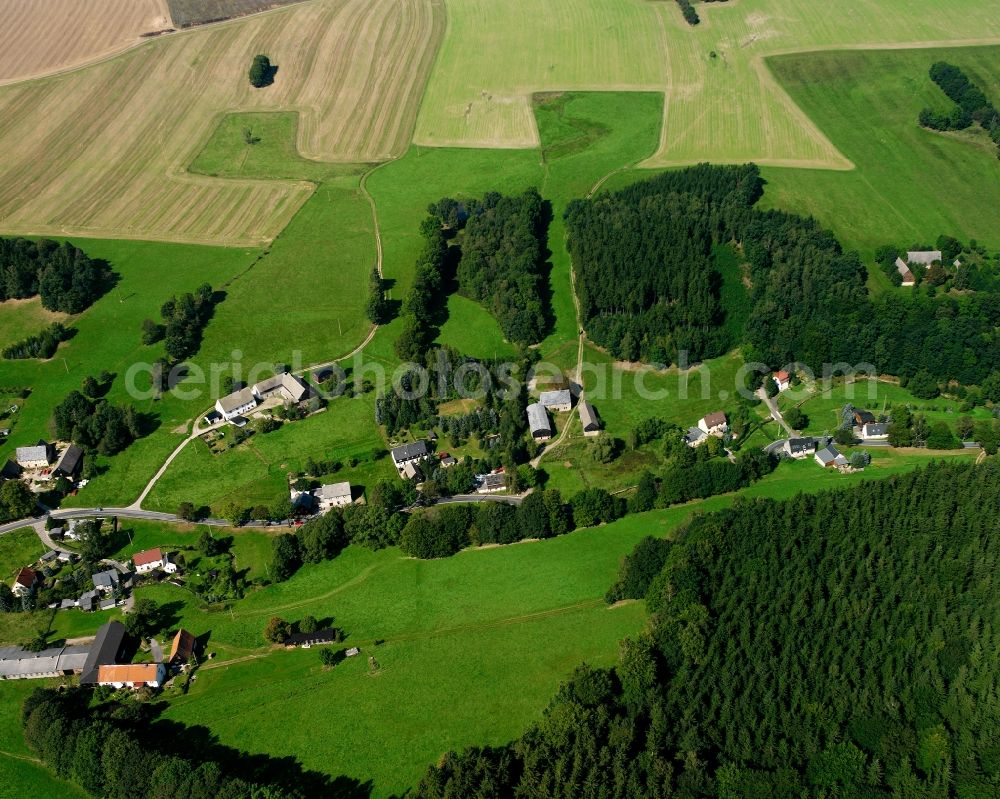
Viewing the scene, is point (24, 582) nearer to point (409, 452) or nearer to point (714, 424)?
point (409, 452)

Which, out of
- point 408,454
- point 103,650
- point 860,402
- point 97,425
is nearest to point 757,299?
point 860,402

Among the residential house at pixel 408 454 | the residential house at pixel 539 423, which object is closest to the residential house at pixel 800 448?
the residential house at pixel 539 423

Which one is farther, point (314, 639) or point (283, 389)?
point (283, 389)

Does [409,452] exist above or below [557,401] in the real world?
above

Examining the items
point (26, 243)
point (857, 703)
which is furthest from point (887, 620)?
point (26, 243)

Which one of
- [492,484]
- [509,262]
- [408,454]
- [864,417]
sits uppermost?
[509,262]

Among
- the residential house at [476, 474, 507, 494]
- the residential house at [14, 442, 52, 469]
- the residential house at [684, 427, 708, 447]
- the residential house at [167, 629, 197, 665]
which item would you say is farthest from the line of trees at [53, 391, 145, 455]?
the residential house at [684, 427, 708, 447]

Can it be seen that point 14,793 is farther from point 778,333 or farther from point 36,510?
point 778,333

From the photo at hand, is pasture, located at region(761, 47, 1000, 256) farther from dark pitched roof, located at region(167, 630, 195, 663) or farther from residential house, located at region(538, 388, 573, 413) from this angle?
dark pitched roof, located at region(167, 630, 195, 663)
